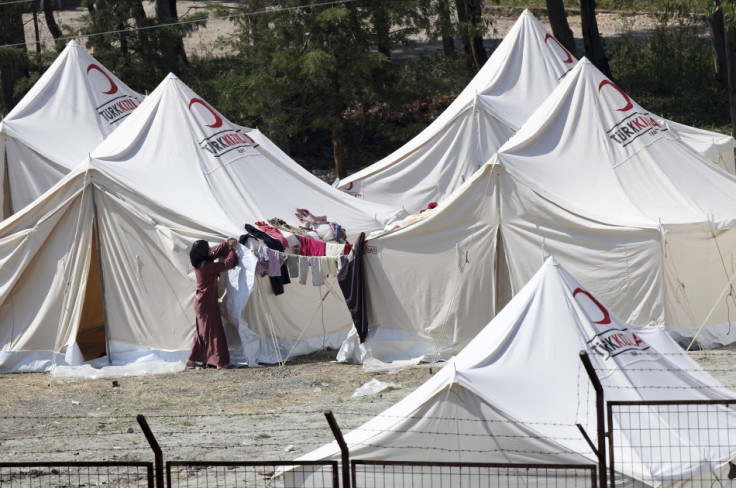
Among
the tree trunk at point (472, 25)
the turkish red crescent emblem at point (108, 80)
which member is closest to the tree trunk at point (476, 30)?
the tree trunk at point (472, 25)

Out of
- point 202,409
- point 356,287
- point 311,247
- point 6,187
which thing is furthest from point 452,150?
point 202,409

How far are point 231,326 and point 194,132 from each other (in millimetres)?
2949

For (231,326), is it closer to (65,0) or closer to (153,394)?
(153,394)

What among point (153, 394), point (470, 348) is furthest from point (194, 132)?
point (470, 348)

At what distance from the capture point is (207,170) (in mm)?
14961

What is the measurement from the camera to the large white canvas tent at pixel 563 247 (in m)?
12.9

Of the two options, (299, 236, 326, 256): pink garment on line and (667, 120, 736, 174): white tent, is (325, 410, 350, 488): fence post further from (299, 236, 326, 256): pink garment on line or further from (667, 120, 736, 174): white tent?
(667, 120, 736, 174): white tent

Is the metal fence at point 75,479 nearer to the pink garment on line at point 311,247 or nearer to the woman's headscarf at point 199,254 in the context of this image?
the woman's headscarf at point 199,254

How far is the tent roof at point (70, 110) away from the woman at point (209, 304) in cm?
571

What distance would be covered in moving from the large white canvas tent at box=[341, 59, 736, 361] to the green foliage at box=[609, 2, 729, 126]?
15670 millimetres

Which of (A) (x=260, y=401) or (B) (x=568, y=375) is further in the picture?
(A) (x=260, y=401)

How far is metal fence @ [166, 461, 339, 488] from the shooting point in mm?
6621

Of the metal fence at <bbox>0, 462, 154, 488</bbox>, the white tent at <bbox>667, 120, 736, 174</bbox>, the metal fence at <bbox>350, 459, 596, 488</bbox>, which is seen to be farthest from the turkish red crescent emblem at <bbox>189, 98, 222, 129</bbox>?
the metal fence at <bbox>350, 459, 596, 488</bbox>

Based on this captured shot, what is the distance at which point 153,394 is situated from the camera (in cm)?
1234
